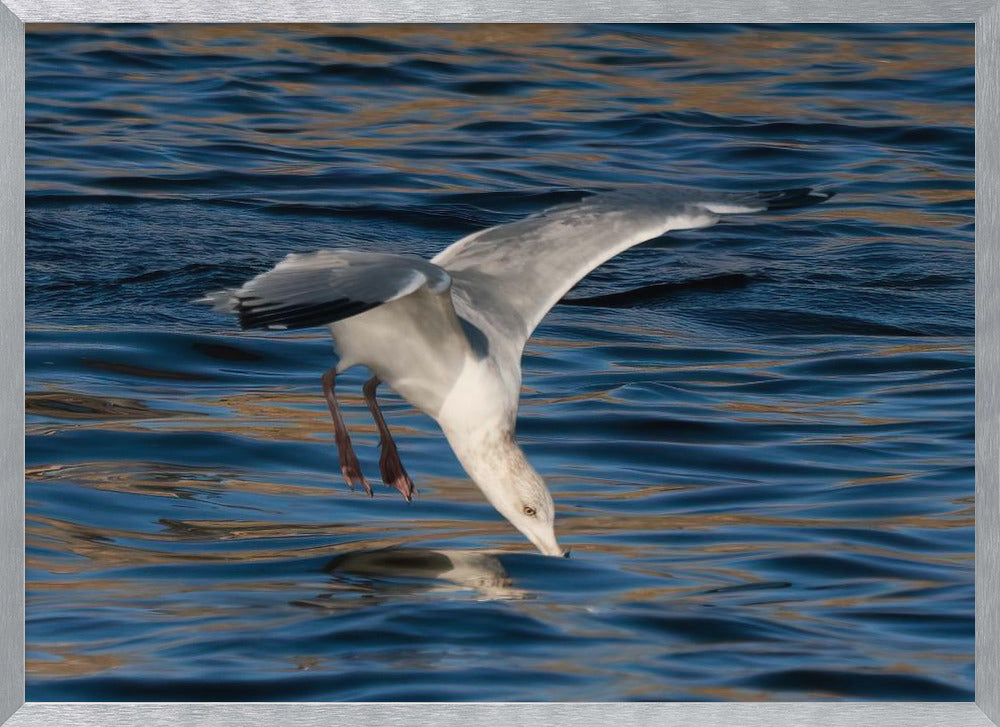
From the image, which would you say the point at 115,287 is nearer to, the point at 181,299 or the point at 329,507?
the point at 181,299

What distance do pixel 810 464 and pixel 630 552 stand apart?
0.45 metres

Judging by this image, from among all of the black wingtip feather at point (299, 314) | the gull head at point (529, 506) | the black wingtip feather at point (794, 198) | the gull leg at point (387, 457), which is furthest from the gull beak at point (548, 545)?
the black wingtip feather at point (794, 198)

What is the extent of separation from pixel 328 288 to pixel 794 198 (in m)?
1.10

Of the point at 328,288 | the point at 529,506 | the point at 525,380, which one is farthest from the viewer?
the point at 525,380

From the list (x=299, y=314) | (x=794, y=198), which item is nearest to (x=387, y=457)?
Result: (x=299, y=314)

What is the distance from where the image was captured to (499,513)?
3.74 metres

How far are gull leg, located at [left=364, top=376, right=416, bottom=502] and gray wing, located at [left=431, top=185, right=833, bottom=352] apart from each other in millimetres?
282

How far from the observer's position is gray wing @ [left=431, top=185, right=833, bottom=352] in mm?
3967

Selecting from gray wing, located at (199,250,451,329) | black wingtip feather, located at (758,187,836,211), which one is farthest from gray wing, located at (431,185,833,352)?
gray wing, located at (199,250,451,329)

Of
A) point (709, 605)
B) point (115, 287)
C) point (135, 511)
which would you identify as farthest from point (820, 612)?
point (115, 287)

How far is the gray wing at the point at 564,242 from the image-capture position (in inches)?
156

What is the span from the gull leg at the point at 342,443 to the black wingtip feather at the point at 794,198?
2.91 ft

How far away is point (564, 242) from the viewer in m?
4.11

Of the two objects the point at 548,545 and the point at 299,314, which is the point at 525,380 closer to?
the point at 548,545
